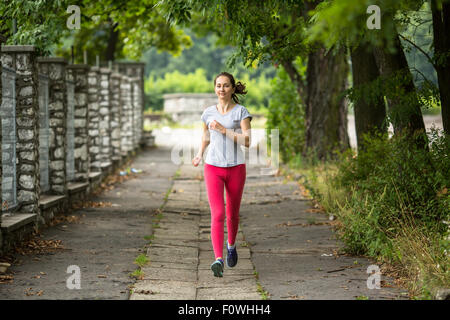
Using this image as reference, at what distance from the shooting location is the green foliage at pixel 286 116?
17547mm

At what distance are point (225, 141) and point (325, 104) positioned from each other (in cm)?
915

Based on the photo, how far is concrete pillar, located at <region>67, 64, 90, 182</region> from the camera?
12508 millimetres

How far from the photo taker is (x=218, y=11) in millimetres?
7727

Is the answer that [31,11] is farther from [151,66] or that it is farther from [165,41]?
[151,66]

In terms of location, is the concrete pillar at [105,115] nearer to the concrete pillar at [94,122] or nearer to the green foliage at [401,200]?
the concrete pillar at [94,122]

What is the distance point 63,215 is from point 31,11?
2841 mm

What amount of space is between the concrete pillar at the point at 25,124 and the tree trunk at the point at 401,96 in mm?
4187

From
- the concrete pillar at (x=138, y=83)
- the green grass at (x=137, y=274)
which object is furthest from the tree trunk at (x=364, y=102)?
the concrete pillar at (x=138, y=83)

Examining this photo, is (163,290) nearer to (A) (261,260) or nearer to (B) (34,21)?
(A) (261,260)

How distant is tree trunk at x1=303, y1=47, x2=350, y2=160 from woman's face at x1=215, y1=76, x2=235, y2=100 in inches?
340

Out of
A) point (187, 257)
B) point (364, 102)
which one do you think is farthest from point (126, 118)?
point (187, 257)

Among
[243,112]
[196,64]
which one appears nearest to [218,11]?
[243,112]

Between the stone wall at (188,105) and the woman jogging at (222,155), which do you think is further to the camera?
the stone wall at (188,105)

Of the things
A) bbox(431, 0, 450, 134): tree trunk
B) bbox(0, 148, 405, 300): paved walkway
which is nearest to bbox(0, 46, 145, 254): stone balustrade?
bbox(0, 148, 405, 300): paved walkway
